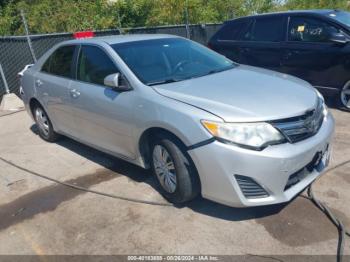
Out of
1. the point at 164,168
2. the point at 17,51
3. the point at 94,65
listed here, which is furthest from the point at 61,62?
the point at 17,51

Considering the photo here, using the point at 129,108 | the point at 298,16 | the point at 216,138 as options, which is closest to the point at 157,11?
the point at 298,16

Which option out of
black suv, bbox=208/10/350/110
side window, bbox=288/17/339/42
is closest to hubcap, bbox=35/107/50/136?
black suv, bbox=208/10/350/110

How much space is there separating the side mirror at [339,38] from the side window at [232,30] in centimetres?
184

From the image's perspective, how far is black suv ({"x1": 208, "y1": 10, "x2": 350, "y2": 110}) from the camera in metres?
6.15

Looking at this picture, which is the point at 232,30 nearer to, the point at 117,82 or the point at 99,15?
the point at 117,82

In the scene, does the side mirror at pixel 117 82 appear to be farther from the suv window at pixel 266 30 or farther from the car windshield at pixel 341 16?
the car windshield at pixel 341 16

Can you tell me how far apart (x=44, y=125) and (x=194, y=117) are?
352 cm

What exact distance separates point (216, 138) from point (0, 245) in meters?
2.14

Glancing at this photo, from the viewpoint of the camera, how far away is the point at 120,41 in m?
4.41

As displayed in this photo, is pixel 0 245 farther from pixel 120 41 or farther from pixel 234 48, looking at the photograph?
pixel 234 48

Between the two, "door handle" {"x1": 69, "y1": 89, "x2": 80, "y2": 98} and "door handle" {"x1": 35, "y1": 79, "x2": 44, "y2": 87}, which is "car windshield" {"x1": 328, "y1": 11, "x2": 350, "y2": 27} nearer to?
"door handle" {"x1": 69, "y1": 89, "x2": 80, "y2": 98}

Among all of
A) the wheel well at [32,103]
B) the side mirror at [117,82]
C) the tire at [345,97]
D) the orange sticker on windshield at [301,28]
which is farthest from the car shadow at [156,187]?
the orange sticker on windshield at [301,28]

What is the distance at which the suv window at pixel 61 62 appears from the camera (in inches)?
192

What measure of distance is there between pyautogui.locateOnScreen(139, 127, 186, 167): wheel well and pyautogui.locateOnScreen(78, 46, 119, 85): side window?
2.64 ft
